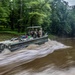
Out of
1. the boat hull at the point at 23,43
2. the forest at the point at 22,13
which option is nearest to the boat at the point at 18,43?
the boat hull at the point at 23,43

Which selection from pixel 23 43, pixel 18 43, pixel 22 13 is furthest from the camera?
pixel 22 13

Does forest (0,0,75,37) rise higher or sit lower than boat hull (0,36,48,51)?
higher

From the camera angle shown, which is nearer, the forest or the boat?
the boat

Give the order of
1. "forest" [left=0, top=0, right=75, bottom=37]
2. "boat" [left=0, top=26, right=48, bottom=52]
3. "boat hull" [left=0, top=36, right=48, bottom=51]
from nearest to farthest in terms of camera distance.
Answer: "boat" [left=0, top=26, right=48, bottom=52], "boat hull" [left=0, top=36, right=48, bottom=51], "forest" [left=0, top=0, right=75, bottom=37]

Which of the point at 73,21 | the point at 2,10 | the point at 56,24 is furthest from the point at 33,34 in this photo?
the point at 73,21

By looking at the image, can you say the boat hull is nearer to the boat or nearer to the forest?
the boat

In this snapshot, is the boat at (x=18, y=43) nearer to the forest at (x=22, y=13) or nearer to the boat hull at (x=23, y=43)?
the boat hull at (x=23, y=43)

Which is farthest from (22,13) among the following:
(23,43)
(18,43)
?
(18,43)

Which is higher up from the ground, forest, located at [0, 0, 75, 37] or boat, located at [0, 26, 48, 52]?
forest, located at [0, 0, 75, 37]

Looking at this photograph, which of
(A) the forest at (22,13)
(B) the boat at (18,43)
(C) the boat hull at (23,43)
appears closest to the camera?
(B) the boat at (18,43)

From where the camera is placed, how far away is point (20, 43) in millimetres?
20453

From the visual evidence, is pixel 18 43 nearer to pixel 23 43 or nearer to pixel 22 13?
pixel 23 43

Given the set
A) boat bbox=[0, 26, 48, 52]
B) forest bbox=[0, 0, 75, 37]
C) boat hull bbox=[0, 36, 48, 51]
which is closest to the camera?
boat bbox=[0, 26, 48, 52]

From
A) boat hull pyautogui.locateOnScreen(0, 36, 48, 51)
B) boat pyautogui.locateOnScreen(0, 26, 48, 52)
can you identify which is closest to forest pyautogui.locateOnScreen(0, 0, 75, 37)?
boat hull pyautogui.locateOnScreen(0, 36, 48, 51)
